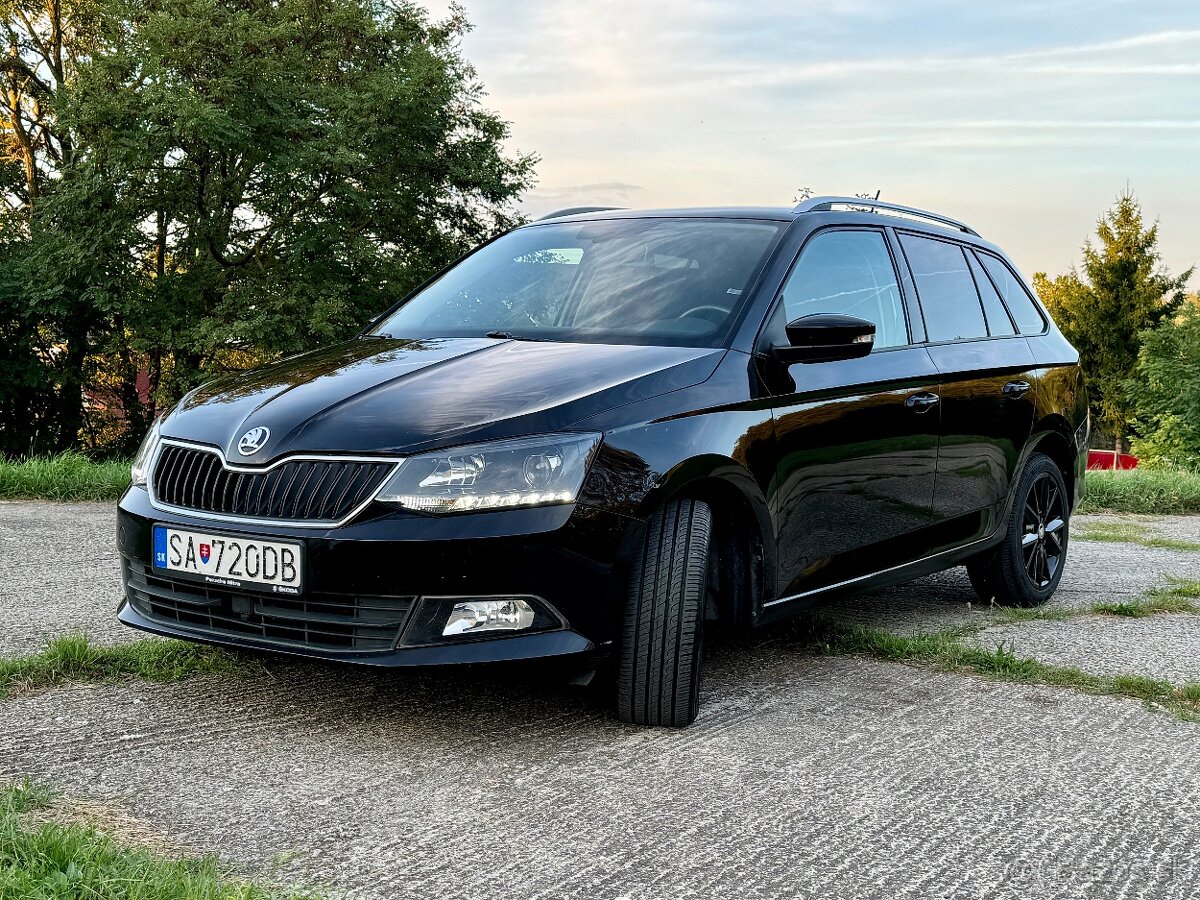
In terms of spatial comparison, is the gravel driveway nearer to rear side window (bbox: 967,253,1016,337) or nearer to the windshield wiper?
the windshield wiper

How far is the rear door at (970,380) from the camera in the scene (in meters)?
5.00

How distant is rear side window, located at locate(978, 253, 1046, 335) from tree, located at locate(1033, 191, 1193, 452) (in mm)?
43943

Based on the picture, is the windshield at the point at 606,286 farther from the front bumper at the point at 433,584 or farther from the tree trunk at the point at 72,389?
the tree trunk at the point at 72,389

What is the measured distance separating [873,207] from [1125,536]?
4.78 metres

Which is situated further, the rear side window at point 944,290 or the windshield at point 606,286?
the rear side window at point 944,290

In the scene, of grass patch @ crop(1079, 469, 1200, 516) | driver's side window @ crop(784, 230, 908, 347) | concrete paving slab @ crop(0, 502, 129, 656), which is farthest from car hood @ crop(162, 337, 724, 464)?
grass patch @ crop(1079, 469, 1200, 516)

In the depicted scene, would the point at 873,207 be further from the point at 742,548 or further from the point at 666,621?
the point at 666,621

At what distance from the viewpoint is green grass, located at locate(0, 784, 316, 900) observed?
2258 mm

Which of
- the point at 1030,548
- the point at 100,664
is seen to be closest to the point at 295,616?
the point at 100,664

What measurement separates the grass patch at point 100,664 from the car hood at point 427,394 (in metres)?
0.81

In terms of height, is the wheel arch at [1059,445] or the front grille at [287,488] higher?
the front grille at [287,488]

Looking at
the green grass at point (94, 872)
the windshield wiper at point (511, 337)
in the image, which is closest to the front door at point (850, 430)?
the windshield wiper at point (511, 337)

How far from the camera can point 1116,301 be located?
47.8 meters

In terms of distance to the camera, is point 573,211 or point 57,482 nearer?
point 573,211
